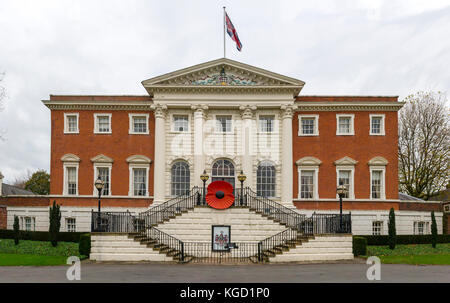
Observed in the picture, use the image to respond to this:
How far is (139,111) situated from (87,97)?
4.12 meters

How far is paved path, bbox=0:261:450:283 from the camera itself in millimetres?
15875

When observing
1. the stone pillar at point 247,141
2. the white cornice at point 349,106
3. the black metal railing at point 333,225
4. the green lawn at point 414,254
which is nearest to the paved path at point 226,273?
the green lawn at point 414,254

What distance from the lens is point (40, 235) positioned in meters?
29.6

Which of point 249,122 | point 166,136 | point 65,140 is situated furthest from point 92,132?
point 249,122

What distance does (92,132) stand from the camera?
33.1m

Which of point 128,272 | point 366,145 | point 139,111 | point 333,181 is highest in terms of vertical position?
point 139,111

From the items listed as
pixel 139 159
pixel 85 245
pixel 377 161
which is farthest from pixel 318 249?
pixel 139 159

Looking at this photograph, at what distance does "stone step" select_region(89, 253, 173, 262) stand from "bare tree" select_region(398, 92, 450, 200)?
102ft

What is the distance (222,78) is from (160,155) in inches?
277

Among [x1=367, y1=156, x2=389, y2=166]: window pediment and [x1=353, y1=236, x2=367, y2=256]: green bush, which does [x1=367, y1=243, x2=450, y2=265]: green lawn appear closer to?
[x1=353, y1=236, x2=367, y2=256]: green bush

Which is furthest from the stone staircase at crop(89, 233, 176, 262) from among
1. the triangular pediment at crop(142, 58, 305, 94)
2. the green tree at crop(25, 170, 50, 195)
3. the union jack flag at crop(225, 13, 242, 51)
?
the green tree at crop(25, 170, 50, 195)

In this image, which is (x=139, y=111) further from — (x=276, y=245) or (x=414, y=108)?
(x=414, y=108)

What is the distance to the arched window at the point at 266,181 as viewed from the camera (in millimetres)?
31516

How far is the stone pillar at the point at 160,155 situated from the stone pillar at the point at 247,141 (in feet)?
17.4
